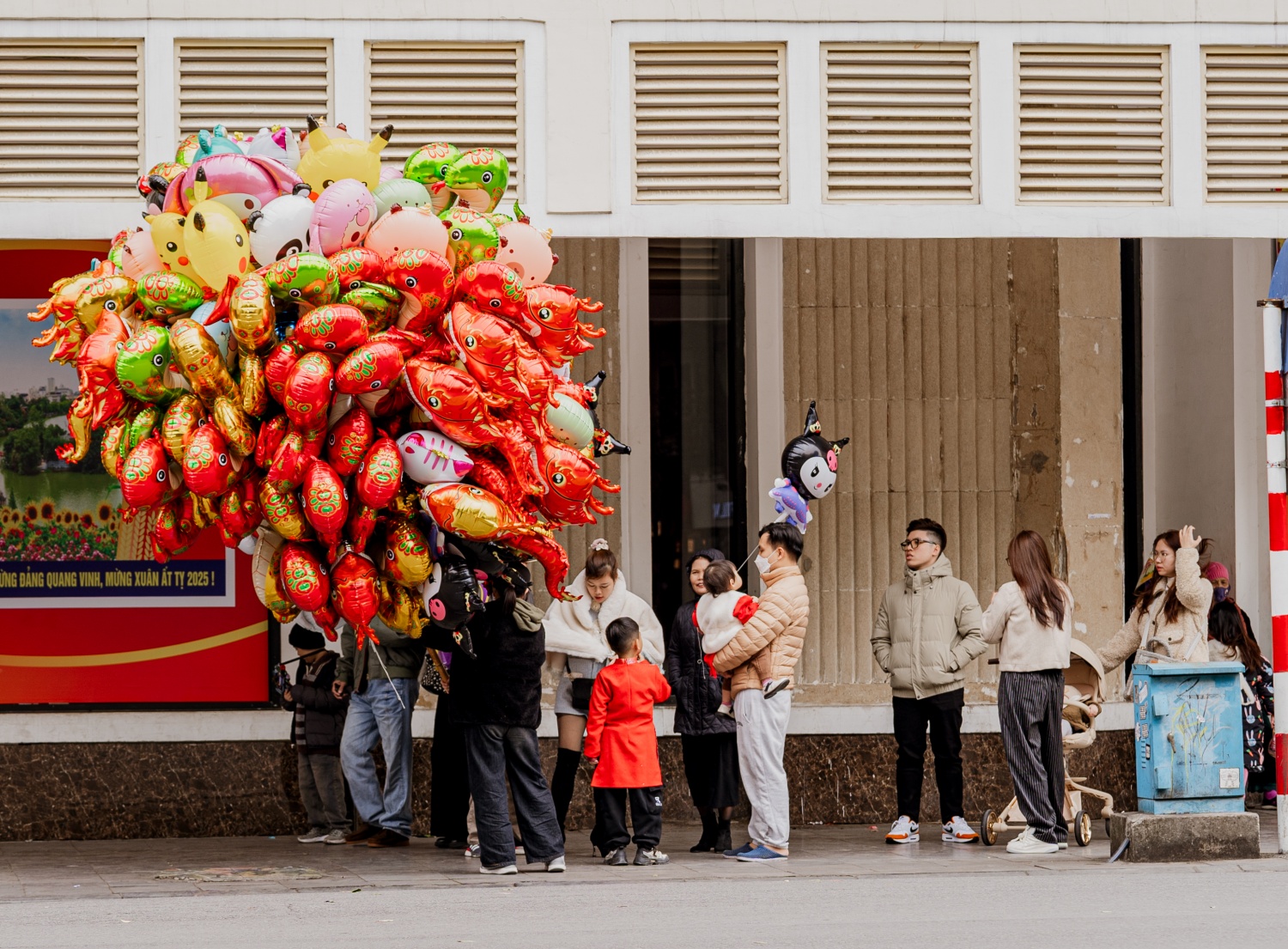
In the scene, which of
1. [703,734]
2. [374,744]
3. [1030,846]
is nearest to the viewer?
[1030,846]

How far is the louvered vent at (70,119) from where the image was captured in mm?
8984

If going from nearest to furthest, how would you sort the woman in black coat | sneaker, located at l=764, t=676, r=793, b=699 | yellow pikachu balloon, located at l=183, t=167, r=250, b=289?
yellow pikachu balloon, located at l=183, t=167, r=250, b=289 → sneaker, located at l=764, t=676, r=793, b=699 → the woman in black coat

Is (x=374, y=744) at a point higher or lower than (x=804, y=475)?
lower

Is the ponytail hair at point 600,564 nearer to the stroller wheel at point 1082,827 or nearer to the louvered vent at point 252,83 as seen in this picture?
the louvered vent at point 252,83

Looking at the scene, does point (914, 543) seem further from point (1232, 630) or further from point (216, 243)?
point (216, 243)

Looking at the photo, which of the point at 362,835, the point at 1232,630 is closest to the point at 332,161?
the point at 362,835

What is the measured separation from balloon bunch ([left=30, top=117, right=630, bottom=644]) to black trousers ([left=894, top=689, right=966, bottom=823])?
9.64ft

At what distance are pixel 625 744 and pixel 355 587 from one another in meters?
2.09

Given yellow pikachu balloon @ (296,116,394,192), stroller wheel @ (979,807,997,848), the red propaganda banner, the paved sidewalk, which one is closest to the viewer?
yellow pikachu balloon @ (296,116,394,192)

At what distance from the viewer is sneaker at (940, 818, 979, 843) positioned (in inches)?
398

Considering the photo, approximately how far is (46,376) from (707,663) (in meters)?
4.38

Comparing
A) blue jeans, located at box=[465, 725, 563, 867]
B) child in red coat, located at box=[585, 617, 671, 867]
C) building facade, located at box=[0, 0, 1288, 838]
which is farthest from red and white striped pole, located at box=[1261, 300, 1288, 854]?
blue jeans, located at box=[465, 725, 563, 867]

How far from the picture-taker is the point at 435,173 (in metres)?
8.14

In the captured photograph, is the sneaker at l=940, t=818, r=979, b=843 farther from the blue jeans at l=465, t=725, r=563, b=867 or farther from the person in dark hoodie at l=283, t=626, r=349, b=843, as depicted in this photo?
the person in dark hoodie at l=283, t=626, r=349, b=843
